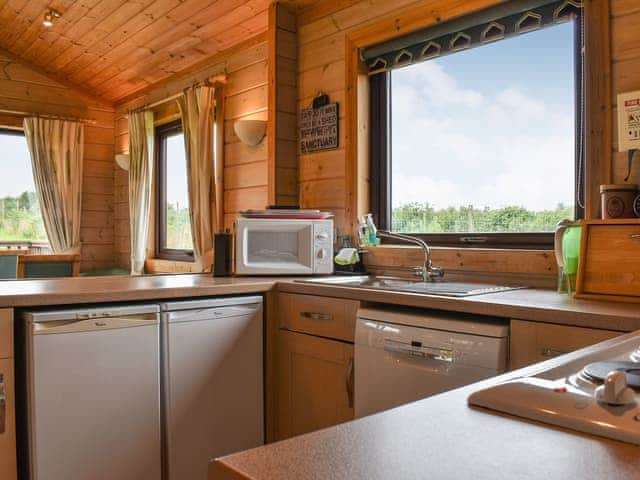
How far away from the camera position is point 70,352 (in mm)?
1920

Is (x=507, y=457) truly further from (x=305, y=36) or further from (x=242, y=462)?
(x=305, y=36)

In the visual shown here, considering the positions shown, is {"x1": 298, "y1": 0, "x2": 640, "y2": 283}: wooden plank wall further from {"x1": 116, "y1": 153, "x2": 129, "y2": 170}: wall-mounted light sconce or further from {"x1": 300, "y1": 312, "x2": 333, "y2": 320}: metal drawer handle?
{"x1": 116, "y1": 153, "x2": 129, "y2": 170}: wall-mounted light sconce

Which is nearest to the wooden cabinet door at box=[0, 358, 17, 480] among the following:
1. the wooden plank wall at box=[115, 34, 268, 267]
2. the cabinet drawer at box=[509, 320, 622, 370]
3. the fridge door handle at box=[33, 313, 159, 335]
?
the fridge door handle at box=[33, 313, 159, 335]

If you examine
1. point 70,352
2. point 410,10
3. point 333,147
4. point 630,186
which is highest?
point 410,10

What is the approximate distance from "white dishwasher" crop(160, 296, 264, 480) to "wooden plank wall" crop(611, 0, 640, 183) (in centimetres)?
143

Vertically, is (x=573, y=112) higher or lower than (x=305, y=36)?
lower

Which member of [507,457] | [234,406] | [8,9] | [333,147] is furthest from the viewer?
[8,9]

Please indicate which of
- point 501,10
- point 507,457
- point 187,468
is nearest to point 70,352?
point 187,468

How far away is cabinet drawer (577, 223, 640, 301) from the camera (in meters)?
1.76

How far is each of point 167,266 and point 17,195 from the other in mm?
1534

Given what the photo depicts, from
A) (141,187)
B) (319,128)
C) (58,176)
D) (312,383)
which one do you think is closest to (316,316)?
(312,383)

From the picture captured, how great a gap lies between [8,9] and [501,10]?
3.45 m

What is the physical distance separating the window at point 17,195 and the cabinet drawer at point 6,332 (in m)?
3.43

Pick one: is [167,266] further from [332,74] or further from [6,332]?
[6,332]
